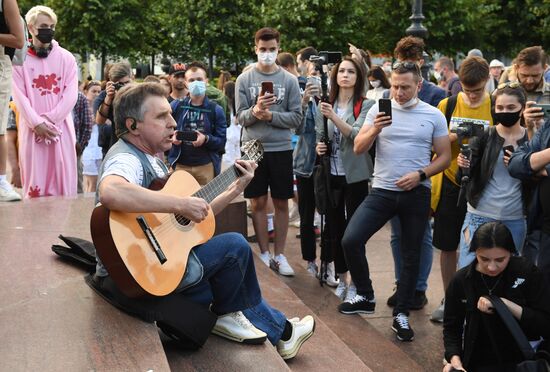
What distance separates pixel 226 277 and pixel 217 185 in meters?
0.52

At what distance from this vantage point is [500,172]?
18.9 ft

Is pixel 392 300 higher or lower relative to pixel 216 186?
lower

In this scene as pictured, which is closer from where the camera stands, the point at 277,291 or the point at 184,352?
the point at 184,352

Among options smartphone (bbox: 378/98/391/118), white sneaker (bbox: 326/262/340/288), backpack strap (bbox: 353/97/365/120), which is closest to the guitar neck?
smartphone (bbox: 378/98/391/118)

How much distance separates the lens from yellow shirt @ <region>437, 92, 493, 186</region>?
6.23 meters

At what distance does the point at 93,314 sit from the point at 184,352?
500 mm

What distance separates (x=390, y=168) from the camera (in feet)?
20.1

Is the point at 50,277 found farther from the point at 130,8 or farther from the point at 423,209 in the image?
the point at 130,8

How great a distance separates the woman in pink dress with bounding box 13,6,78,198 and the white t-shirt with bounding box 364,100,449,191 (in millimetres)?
2862

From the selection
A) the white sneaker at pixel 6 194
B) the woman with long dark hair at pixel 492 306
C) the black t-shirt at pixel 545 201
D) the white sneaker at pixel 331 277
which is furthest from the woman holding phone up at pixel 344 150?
the white sneaker at pixel 6 194

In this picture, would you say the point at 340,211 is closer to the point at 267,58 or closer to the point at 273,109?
the point at 273,109

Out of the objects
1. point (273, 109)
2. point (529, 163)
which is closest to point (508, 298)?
point (529, 163)

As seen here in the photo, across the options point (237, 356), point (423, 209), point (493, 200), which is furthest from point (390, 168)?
point (237, 356)

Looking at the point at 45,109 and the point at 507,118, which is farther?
the point at 45,109
